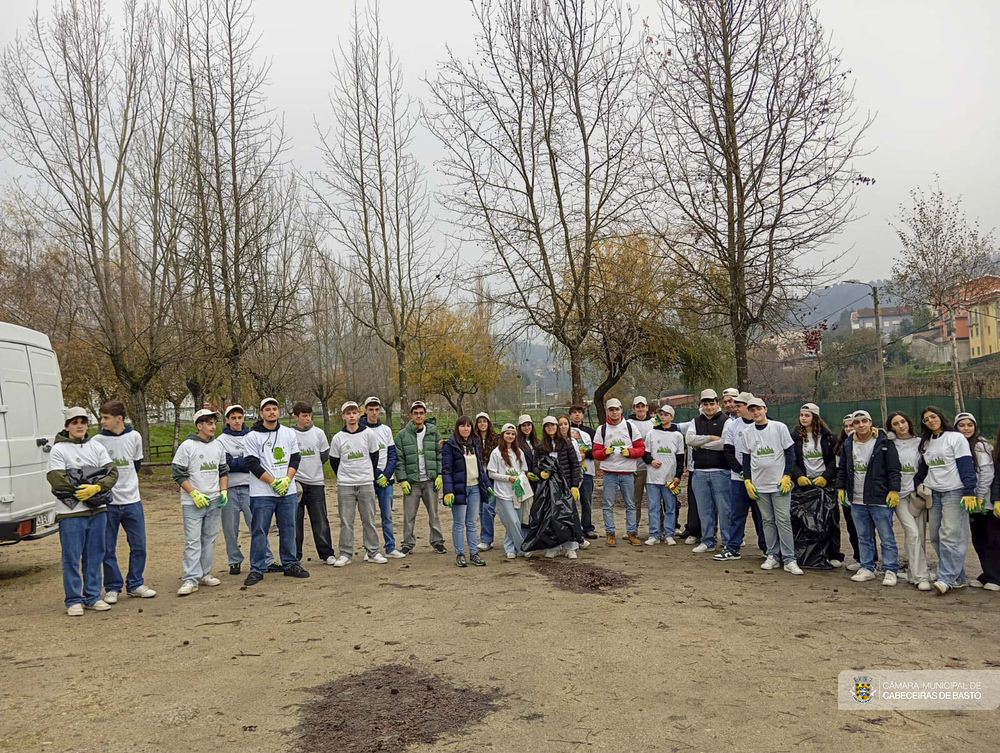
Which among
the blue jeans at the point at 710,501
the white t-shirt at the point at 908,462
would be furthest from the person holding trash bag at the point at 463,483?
the white t-shirt at the point at 908,462

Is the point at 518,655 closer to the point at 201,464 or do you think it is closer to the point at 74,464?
the point at 201,464

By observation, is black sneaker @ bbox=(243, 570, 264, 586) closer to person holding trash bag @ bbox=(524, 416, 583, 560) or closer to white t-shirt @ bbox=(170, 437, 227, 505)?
white t-shirt @ bbox=(170, 437, 227, 505)

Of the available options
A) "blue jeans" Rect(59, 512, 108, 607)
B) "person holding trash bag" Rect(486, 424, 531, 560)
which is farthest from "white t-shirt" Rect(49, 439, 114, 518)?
"person holding trash bag" Rect(486, 424, 531, 560)

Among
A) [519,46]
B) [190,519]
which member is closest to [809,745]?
[190,519]

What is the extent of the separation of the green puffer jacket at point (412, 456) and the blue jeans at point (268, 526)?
1.39 meters

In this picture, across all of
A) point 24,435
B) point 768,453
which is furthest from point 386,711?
point 24,435

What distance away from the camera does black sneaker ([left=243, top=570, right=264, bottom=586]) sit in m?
7.96

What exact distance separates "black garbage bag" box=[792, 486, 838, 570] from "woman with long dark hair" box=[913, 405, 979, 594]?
1.17m

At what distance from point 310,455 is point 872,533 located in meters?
6.26

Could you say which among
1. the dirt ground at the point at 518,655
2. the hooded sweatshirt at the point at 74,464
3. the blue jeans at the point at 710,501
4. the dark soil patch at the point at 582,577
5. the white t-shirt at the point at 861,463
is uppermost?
the hooded sweatshirt at the point at 74,464

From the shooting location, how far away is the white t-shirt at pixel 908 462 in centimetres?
725

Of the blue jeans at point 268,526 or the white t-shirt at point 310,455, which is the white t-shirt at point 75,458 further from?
the white t-shirt at point 310,455

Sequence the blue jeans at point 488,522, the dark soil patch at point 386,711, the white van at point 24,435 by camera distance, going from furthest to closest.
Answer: the blue jeans at point 488,522
the white van at point 24,435
the dark soil patch at point 386,711

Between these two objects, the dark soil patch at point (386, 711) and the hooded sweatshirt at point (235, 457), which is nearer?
the dark soil patch at point (386, 711)
